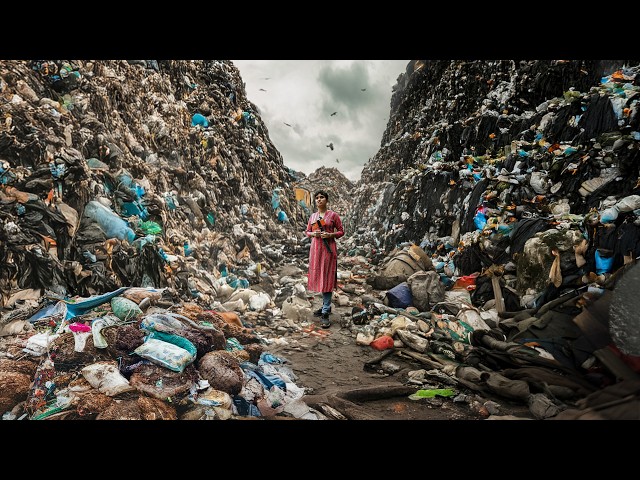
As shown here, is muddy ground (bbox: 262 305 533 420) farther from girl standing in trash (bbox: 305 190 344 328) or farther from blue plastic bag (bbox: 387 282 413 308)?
blue plastic bag (bbox: 387 282 413 308)

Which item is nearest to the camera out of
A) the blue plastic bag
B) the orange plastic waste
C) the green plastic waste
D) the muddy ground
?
the muddy ground

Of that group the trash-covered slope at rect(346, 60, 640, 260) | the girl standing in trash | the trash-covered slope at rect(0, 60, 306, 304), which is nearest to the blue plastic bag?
the girl standing in trash

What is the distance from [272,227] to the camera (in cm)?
762

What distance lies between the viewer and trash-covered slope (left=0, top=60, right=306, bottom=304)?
2.47m

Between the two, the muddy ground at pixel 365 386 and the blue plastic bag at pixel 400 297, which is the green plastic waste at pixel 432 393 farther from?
the blue plastic bag at pixel 400 297

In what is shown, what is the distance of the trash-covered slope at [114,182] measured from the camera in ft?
8.10

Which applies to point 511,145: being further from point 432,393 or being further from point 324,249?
point 432,393

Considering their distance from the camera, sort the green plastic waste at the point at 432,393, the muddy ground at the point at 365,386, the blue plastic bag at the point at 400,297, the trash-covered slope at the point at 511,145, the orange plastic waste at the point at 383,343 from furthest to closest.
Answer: the blue plastic bag at the point at 400,297 < the trash-covered slope at the point at 511,145 < the orange plastic waste at the point at 383,343 < the green plastic waste at the point at 432,393 < the muddy ground at the point at 365,386

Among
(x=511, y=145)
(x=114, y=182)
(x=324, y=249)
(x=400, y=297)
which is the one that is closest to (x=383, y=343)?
(x=400, y=297)

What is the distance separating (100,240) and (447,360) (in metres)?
3.27

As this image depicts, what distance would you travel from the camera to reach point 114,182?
3.47 metres

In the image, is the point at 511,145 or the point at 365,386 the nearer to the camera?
the point at 365,386

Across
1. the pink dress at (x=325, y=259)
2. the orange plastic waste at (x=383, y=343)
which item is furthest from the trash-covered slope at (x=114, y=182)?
the orange plastic waste at (x=383, y=343)
